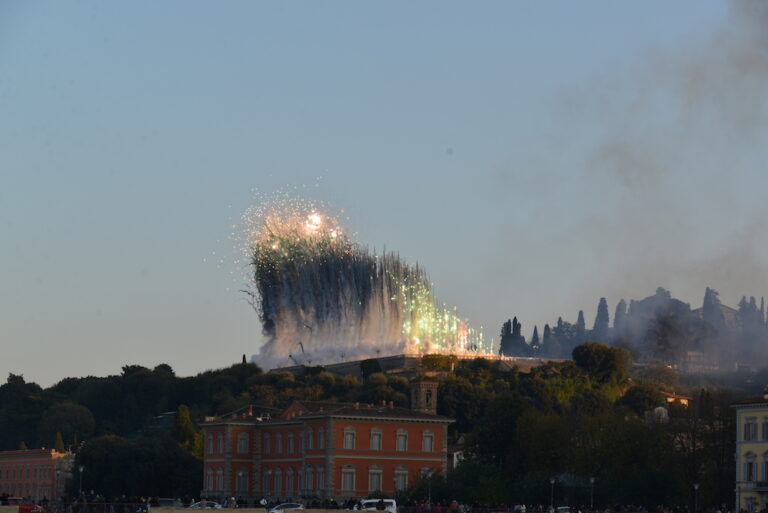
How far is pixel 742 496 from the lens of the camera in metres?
93.6

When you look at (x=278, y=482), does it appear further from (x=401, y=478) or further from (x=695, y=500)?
(x=695, y=500)

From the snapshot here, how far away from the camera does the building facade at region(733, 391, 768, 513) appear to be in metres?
92.3

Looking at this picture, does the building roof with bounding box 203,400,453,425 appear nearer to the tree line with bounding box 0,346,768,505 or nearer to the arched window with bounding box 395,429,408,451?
the arched window with bounding box 395,429,408,451

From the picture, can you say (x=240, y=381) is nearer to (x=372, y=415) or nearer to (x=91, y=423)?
(x=91, y=423)

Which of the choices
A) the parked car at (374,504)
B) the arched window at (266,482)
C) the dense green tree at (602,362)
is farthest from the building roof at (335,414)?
the dense green tree at (602,362)

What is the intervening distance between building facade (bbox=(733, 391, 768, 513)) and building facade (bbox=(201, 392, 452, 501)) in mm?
24751

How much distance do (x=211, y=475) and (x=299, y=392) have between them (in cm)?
4529

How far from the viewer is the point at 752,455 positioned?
9388 centimetres

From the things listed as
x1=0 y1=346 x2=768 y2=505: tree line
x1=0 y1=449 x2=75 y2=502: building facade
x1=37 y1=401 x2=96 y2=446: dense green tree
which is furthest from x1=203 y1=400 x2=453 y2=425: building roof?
x1=37 y1=401 x2=96 y2=446: dense green tree

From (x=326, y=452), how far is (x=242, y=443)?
15.1 m

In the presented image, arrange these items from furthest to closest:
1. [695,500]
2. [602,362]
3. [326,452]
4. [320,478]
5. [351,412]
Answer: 1. [602,362]
2. [351,412]
3. [320,478]
4. [326,452]
5. [695,500]

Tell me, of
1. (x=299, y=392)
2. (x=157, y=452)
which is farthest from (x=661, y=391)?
(x=157, y=452)

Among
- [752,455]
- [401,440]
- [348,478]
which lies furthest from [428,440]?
[752,455]

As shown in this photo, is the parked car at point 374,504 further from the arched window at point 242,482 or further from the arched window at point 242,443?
the arched window at point 242,443
